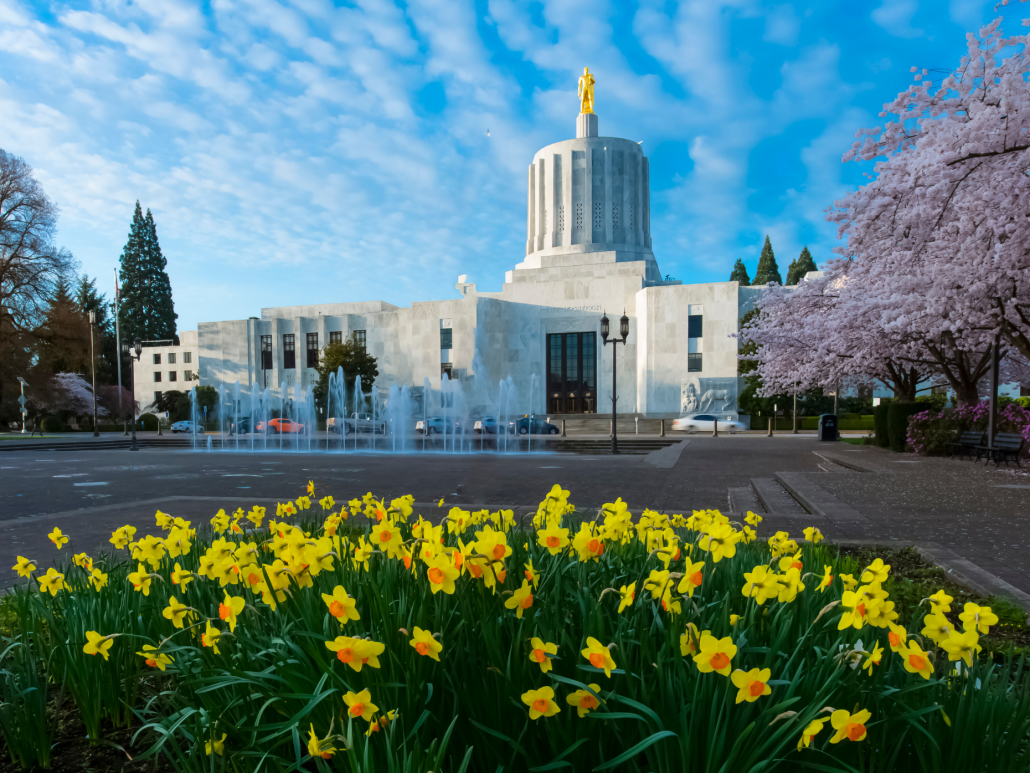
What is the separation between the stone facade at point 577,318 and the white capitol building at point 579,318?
10 cm

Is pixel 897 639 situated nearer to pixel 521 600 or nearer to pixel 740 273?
pixel 521 600

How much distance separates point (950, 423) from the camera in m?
16.5

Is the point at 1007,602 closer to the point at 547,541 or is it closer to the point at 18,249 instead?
the point at 547,541

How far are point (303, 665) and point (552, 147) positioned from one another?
60.2 metres

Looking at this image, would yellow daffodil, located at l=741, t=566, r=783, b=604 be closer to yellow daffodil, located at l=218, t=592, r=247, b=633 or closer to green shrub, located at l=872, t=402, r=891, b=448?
yellow daffodil, located at l=218, t=592, r=247, b=633

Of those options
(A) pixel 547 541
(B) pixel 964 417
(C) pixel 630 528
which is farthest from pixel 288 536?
(B) pixel 964 417

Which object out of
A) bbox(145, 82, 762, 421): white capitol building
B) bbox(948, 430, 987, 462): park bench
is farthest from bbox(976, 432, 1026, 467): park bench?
bbox(145, 82, 762, 421): white capitol building

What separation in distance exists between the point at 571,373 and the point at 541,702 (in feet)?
174

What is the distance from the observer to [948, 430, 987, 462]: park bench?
14.7 metres

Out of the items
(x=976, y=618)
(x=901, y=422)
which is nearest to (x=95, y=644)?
(x=976, y=618)

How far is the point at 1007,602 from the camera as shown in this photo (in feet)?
11.5

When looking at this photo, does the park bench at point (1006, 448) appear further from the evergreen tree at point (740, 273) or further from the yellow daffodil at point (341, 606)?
the evergreen tree at point (740, 273)

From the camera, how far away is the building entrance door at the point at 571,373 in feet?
176

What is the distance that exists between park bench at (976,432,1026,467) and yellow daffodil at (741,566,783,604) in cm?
1483
